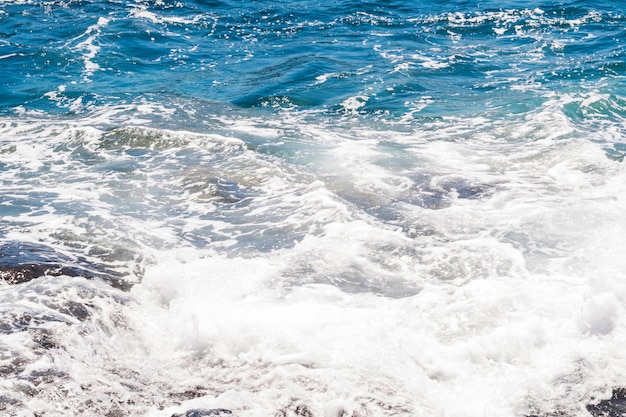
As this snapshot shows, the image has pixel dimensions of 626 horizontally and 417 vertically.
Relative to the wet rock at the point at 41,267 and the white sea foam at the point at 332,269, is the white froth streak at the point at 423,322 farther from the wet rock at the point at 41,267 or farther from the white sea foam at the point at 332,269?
the wet rock at the point at 41,267

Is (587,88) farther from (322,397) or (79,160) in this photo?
(322,397)

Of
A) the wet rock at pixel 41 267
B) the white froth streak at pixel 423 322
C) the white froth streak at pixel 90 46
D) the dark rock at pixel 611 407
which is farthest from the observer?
the white froth streak at pixel 90 46

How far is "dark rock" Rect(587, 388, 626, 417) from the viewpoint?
14.0 feet

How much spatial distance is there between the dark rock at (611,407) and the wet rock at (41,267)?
386cm

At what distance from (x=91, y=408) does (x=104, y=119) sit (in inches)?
324

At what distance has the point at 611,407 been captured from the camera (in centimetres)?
432

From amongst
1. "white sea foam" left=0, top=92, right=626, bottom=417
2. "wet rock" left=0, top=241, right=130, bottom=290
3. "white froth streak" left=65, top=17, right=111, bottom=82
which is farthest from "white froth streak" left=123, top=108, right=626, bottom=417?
"white froth streak" left=65, top=17, right=111, bottom=82

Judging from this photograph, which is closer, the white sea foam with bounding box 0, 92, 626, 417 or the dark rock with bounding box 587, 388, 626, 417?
the dark rock with bounding box 587, 388, 626, 417

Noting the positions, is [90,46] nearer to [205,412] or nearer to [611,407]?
[205,412]

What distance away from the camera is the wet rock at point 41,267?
5992mm

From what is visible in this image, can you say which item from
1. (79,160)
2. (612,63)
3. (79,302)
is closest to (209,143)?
(79,160)

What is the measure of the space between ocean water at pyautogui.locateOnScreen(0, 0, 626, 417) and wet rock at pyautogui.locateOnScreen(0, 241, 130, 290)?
0.03 metres

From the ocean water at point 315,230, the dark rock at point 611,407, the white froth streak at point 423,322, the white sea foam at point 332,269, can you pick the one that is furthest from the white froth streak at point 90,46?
the dark rock at point 611,407

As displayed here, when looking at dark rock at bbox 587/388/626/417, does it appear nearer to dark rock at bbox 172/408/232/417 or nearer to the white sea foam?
the white sea foam
